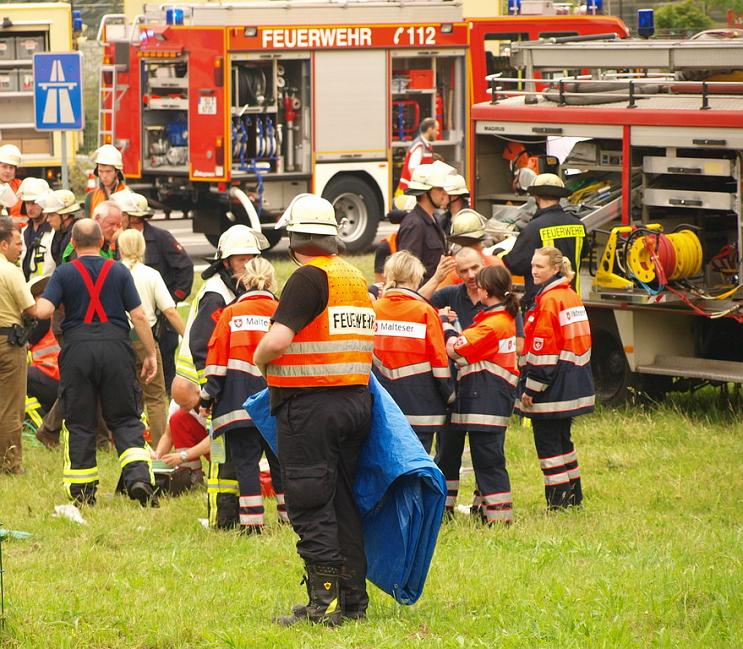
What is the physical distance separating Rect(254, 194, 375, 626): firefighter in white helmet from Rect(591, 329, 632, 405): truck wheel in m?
5.33

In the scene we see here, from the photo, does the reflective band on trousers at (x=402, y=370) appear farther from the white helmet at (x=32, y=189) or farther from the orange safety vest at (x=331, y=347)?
the white helmet at (x=32, y=189)

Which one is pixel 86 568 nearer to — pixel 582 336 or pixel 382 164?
pixel 582 336

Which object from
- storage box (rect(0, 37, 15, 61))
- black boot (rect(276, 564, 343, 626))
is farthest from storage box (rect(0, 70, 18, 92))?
black boot (rect(276, 564, 343, 626))

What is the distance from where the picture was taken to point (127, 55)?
1858 cm

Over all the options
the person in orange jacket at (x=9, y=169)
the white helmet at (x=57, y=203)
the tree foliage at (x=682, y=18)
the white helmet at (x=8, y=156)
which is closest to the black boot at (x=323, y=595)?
the white helmet at (x=57, y=203)

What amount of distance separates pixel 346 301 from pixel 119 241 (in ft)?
13.3

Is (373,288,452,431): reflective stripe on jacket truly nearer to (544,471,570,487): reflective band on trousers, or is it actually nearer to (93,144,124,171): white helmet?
(544,471,570,487): reflective band on trousers

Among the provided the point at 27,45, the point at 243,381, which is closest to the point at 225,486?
A: the point at 243,381

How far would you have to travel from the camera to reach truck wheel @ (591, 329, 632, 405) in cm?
1079

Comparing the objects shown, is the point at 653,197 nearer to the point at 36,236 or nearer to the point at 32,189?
the point at 36,236

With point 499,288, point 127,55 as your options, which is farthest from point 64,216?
point 127,55

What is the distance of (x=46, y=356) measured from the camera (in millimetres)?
10758

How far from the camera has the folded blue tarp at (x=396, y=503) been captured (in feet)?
18.9

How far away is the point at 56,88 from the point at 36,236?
7.58 ft
